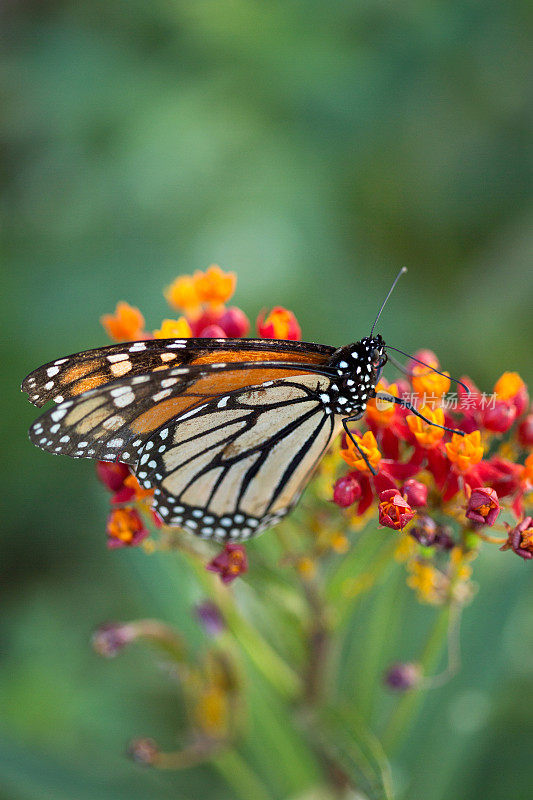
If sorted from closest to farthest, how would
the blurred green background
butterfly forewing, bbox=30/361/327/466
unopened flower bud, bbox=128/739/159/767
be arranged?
butterfly forewing, bbox=30/361/327/466 → unopened flower bud, bbox=128/739/159/767 → the blurred green background

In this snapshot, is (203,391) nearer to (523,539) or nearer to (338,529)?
(338,529)

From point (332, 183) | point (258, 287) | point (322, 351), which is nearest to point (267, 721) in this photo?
point (322, 351)

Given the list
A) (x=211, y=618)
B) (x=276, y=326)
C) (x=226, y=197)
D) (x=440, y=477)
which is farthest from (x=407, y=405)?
(x=226, y=197)

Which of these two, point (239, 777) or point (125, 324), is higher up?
point (125, 324)

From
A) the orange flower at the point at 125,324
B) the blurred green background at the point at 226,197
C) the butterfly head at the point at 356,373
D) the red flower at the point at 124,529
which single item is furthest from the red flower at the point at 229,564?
the blurred green background at the point at 226,197

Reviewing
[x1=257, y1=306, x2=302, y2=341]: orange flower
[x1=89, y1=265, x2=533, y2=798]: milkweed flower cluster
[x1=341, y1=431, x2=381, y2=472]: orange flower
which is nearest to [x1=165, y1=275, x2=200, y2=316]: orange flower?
[x1=89, y1=265, x2=533, y2=798]: milkweed flower cluster

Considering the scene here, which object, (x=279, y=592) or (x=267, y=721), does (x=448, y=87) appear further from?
(x=267, y=721)

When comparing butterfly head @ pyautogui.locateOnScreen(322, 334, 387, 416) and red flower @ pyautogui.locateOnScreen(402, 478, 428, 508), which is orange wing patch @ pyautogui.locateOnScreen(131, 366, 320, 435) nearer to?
butterfly head @ pyautogui.locateOnScreen(322, 334, 387, 416)
